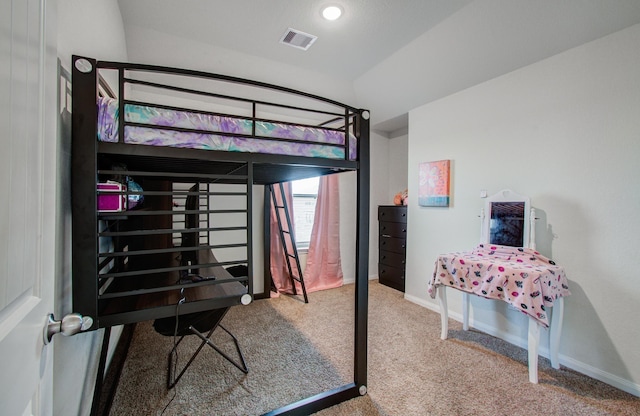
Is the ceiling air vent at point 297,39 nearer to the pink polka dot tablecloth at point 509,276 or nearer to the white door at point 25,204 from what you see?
the white door at point 25,204

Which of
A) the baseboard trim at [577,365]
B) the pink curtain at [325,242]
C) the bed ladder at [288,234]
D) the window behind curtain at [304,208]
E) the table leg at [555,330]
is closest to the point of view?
the baseboard trim at [577,365]

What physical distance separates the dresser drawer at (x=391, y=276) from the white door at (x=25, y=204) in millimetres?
3469

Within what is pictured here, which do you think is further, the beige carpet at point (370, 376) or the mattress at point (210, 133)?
the beige carpet at point (370, 376)

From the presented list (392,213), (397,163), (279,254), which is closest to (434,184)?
(392,213)

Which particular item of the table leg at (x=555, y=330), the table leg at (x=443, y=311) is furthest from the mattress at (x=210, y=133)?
the table leg at (x=555, y=330)

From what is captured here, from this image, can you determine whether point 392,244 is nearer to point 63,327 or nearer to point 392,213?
point 392,213

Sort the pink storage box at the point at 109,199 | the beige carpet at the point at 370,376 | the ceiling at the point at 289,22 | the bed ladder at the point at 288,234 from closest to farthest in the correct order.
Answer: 1. the pink storage box at the point at 109,199
2. the beige carpet at the point at 370,376
3. the ceiling at the point at 289,22
4. the bed ladder at the point at 288,234

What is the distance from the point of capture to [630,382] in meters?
1.78

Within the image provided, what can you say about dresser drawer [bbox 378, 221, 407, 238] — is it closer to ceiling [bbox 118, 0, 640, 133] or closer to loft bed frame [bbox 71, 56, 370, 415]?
ceiling [bbox 118, 0, 640, 133]

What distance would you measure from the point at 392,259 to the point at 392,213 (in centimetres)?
63

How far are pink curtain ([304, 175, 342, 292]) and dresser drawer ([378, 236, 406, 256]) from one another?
2.10ft

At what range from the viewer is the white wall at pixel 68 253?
1.03m

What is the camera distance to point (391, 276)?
380 cm

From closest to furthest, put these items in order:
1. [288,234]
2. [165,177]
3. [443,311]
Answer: [165,177], [443,311], [288,234]
